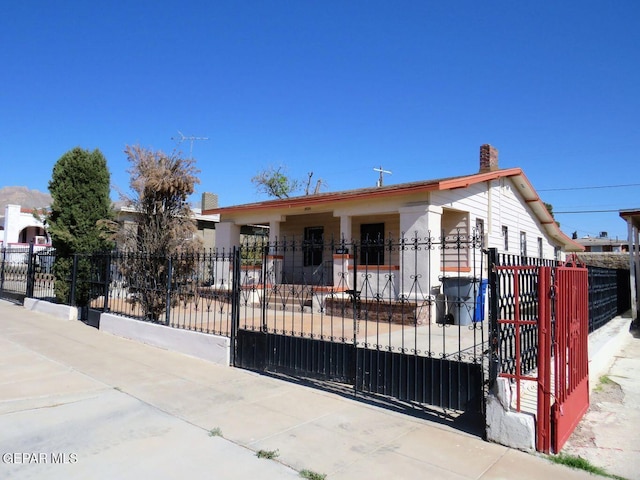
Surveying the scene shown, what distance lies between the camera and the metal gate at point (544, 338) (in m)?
3.94

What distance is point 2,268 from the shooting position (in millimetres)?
15656

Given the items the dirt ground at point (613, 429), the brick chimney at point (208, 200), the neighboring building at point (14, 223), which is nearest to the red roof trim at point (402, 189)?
the dirt ground at point (613, 429)

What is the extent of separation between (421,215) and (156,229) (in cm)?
674

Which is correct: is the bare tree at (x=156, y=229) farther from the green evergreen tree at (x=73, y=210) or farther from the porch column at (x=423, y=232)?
the porch column at (x=423, y=232)

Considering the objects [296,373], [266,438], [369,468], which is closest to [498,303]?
[369,468]

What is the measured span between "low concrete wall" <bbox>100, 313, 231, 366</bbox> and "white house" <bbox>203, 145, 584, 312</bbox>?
3.02 metres

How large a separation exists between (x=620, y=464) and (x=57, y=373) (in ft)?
22.2

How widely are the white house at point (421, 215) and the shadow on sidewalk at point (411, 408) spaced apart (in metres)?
4.57

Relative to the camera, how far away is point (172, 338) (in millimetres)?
8062

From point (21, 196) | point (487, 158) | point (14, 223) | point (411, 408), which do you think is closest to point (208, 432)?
point (411, 408)

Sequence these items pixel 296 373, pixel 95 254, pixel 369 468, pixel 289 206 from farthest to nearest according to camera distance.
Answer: pixel 289 206 < pixel 95 254 < pixel 296 373 < pixel 369 468

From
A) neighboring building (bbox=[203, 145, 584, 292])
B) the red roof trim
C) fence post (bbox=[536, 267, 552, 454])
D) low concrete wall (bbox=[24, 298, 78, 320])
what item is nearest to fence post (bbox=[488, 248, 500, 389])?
fence post (bbox=[536, 267, 552, 454])

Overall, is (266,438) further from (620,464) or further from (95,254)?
(95,254)

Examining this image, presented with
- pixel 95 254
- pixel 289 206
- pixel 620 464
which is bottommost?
pixel 620 464
